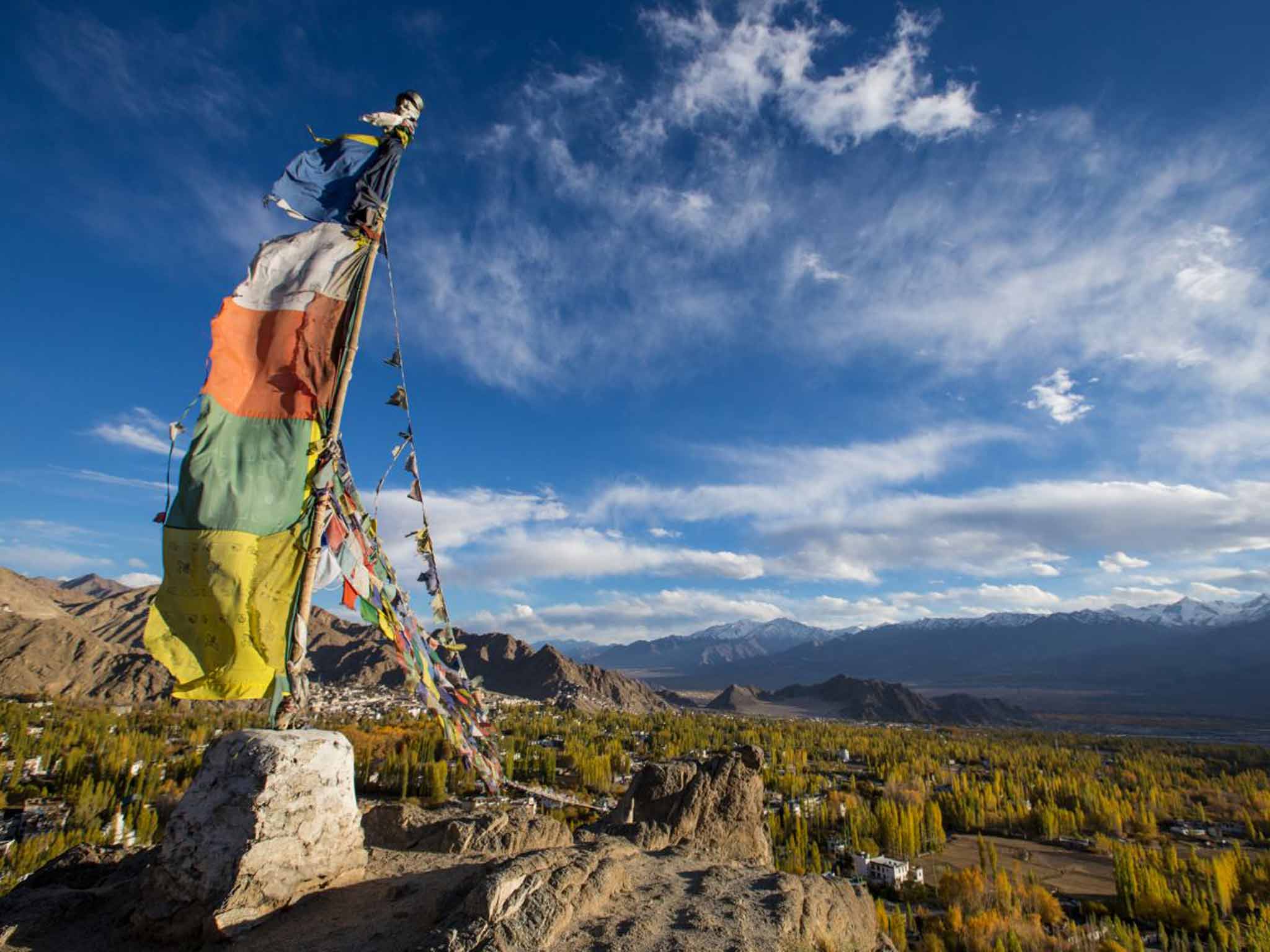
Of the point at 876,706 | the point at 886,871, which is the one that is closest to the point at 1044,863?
the point at 886,871

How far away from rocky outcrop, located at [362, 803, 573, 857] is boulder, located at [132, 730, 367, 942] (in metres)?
2.43

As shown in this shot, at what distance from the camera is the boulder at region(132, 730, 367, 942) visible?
5.11m

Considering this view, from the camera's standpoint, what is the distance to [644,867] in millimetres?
6062

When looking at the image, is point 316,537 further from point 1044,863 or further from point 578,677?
point 578,677

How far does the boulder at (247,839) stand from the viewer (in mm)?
5109

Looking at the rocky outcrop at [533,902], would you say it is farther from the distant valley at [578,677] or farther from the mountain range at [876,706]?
the mountain range at [876,706]

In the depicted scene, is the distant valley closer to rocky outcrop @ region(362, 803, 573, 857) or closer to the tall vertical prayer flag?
rocky outcrop @ region(362, 803, 573, 857)

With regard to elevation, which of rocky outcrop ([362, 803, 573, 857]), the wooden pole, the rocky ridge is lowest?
rocky outcrop ([362, 803, 573, 857])

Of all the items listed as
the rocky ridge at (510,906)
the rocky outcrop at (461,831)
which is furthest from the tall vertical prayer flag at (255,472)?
the rocky outcrop at (461,831)

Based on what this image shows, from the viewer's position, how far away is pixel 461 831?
8.23m

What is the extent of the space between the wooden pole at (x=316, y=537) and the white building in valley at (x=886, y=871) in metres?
17.1

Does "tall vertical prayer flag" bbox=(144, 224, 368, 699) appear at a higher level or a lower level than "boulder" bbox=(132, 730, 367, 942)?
higher

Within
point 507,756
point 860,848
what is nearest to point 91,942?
point 860,848

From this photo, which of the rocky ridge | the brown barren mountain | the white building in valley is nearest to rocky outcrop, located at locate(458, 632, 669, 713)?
the brown barren mountain
